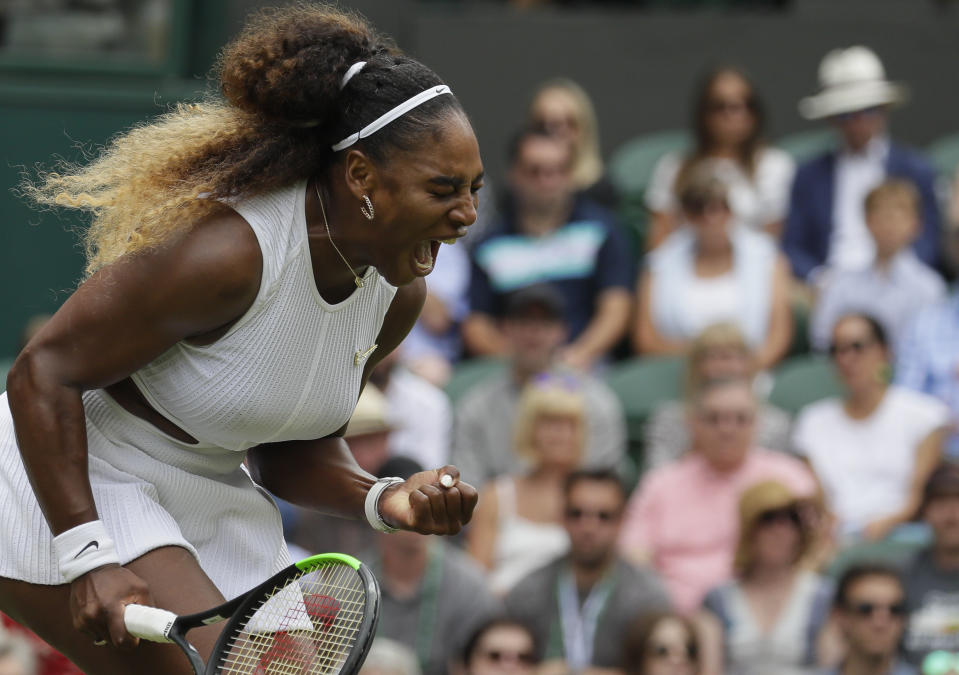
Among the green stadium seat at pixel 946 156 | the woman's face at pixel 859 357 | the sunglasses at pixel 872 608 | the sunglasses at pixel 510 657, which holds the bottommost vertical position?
the sunglasses at pixel 510 657

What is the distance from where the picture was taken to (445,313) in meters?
6.79

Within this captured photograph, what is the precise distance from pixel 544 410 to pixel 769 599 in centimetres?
111

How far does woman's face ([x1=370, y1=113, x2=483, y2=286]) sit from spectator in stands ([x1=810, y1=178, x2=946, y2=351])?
4188 millimetres

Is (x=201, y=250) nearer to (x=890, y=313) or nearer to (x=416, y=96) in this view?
(x=416, y=96)

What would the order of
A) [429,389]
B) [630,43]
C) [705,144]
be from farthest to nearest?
1. [630,43]
2. [705,144]
3. [429,389]

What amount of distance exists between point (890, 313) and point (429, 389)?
6.65ft

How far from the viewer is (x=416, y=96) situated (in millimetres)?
2525

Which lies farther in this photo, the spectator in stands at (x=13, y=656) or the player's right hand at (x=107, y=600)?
the spectator in stands at (x=13, y=656)

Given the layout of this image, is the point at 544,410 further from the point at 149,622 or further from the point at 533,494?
the point at 149,622

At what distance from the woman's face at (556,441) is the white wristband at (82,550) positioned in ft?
10.9

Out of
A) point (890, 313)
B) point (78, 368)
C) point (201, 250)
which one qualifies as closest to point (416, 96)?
point (201, 250)

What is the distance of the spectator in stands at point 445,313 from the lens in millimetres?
6754

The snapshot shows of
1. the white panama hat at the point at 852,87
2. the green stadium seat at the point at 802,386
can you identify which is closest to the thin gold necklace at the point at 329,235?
the green stadium seat at the point at 802,386

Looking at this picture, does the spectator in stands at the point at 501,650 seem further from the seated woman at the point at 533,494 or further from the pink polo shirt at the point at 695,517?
the pink polo shirt at the point at 695,517
